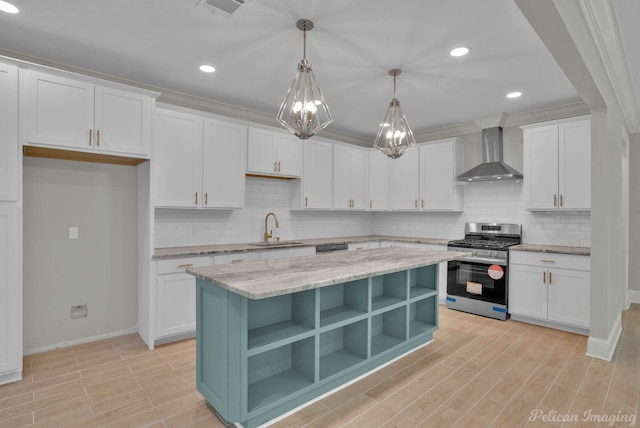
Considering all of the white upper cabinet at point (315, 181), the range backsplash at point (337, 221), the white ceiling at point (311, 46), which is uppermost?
the white ceiling at point (311, 46)

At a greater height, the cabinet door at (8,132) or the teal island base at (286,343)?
the cabinet door at (8,132)

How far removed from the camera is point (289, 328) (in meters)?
2.33

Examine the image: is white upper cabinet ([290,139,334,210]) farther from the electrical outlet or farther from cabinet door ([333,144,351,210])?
the electrical outlet

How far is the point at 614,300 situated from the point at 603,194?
4.16 feet

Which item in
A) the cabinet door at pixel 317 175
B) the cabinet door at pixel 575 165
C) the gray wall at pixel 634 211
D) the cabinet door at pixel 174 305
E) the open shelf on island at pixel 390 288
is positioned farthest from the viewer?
the cabinet door at pixel 317 175

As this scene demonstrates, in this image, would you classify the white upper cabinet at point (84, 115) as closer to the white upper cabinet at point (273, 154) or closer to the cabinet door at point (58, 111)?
the cabinet door at point (58, 111)

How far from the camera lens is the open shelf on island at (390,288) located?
306 cm

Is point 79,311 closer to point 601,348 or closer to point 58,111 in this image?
point 58,111

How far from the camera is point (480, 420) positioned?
2.22m

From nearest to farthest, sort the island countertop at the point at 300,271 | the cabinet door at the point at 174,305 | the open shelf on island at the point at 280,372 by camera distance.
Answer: the island countertop at the point at 300,271
the open shelf on island at the point at 280,372
the cabinet door at the point at 174,305

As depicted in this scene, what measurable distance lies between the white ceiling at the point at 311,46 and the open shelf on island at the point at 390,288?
198cm

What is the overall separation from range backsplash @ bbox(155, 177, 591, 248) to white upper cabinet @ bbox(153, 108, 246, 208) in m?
0.37

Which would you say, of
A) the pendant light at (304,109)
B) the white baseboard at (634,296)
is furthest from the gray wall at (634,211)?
the pendant light at (304,109)

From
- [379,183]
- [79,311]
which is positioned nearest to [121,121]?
[79,311]
